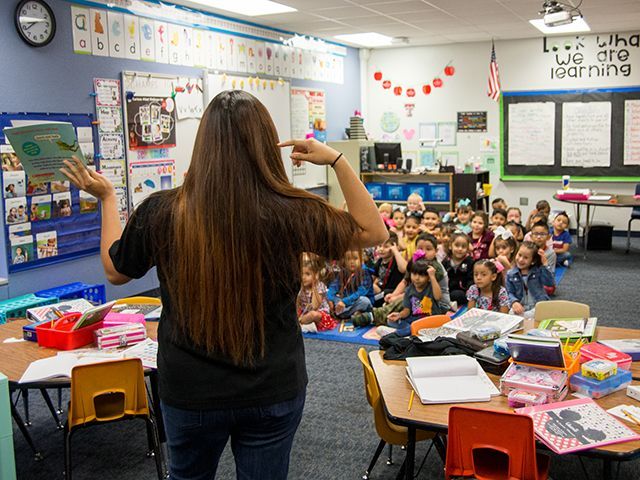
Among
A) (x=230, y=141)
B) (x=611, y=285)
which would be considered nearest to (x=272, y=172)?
(x=230, y=141)

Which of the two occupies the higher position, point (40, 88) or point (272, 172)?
point (40, 88)

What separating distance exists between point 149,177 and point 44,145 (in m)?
4.30

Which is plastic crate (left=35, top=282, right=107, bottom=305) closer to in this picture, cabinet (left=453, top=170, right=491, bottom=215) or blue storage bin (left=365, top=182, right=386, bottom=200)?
blue storage bin (left=365, top=182, right=386, bottom=200)

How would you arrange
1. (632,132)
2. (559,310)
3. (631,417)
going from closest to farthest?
(631,417)
(559,310)
(632,132)

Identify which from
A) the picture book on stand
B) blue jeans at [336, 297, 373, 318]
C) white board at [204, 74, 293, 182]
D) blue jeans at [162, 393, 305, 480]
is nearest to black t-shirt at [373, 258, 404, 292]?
blue jeans at [336, 297, 373, 318]

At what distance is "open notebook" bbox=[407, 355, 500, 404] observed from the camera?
2383 mm

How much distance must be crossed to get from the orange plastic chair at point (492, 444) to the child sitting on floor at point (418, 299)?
2.69 metres

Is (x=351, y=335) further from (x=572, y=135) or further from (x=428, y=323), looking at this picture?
(x=572, y=135)

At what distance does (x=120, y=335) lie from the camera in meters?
3.10

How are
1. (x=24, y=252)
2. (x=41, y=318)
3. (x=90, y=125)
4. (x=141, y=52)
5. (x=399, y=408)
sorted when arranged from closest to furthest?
1. (x=399, y=408)
2. (x=41, y=318)
3. (x=24, y=252)
4. (x=90, y=125)
5. (x=141, y=52)

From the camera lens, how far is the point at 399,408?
2336mm

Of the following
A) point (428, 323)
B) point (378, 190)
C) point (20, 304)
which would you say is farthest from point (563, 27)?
point (20, 304)

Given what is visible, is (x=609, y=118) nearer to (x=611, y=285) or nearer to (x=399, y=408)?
(x=611, y=285)

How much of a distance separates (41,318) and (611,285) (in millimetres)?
5411
